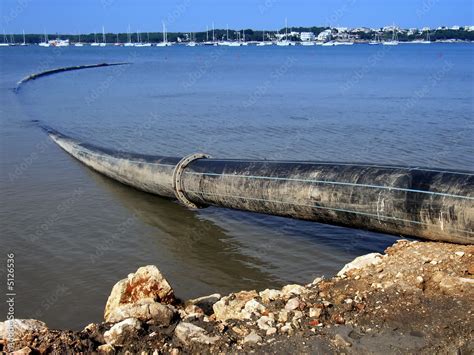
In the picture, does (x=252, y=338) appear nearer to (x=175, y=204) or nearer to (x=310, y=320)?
(x=310, y=320)

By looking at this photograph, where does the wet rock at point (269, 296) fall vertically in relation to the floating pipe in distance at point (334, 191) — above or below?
below

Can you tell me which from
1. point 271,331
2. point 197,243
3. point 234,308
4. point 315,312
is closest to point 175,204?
point 197,243

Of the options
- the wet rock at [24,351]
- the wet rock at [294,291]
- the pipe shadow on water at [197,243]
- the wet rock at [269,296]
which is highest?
the wet rock at [24,351]

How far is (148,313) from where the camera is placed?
5.91 m

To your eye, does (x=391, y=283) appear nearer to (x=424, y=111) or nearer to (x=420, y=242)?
(x=420, y=242)

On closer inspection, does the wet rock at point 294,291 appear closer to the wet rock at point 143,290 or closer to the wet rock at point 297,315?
the wet rock at point 297,315

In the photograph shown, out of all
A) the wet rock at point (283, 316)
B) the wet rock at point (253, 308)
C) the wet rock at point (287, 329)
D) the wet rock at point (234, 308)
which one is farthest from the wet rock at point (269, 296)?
the wet rock at point (287, 329)

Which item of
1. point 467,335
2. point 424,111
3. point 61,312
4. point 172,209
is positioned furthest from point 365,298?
point 424,111

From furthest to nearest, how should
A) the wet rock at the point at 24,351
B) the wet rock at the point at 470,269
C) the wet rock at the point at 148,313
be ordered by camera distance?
the wet rock at the point at 470,269 → the wet rock at the point at 148,313 → the wet rock at the point at 24,351

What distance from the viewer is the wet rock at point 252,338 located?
17.4ft

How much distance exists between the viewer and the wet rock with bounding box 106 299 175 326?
5873 millimetres

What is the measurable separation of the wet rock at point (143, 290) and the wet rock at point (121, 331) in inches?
39.1

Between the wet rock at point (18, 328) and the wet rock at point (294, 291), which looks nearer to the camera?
the wet rock at point (18, 328)

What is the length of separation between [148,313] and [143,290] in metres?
0.81
